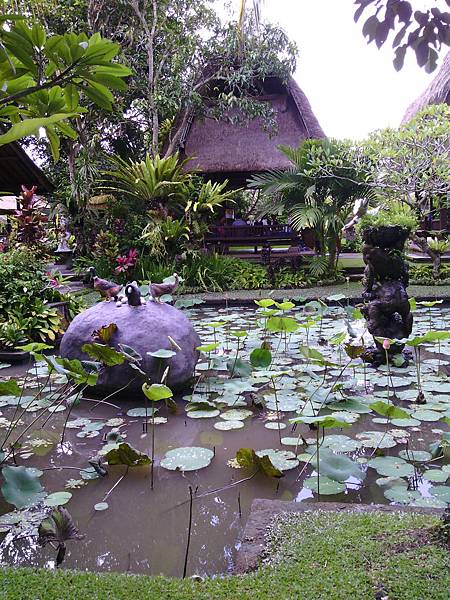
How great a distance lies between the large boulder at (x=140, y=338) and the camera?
3.60 m

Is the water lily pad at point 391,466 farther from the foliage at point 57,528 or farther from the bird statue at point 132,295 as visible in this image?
the bird statue at point 132,295

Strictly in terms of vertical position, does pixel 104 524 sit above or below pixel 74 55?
below

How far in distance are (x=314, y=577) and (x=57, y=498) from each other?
1.25 m

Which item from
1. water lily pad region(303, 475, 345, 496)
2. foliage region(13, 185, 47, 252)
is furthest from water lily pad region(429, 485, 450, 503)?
foliage region(13, 185, 47, 252)

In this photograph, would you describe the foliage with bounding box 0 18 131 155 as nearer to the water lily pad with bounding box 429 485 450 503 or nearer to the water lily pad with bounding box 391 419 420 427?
the water lily pad with bounding box 429 485 450 503

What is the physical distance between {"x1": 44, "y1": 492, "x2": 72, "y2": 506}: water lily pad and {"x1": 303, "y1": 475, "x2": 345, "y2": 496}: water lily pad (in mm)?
1034

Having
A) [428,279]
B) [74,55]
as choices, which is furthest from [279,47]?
[74,55]

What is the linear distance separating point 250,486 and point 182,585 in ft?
3.13

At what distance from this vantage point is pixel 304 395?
11.9 feet

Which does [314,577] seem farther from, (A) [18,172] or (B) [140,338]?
(A) [18,172]

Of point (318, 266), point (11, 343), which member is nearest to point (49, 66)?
point (11, 343)

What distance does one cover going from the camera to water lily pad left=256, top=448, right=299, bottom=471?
8.32ft

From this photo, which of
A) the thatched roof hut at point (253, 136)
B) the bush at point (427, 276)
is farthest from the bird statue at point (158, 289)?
the thatched roof hut at point (253, 136)

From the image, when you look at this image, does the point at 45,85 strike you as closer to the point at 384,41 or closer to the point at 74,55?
the point at 74,55
